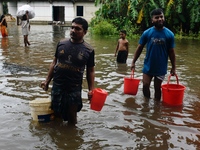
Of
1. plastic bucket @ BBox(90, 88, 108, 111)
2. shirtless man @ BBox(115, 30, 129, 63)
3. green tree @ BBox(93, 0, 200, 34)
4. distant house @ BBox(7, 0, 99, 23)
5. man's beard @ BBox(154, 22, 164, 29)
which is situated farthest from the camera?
distant house @ BBox(7, 0, 99, 23)

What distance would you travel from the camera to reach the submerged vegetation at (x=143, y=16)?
56.4ft

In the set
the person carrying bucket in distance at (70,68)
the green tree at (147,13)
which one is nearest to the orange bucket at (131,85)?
the person carrying bucket in distance at (70,68)

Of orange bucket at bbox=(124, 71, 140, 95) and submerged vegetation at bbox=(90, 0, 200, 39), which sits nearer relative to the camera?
orange bucket at bbox=(124, 71, 140, 95)

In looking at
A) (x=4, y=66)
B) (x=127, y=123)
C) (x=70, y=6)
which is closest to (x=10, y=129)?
(x=127, y=123)

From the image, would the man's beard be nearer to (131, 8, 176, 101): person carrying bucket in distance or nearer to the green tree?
(131, 8, 176, 101): person carrying bucket in distance

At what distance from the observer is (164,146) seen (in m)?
3.89

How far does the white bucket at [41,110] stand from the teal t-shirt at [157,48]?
205cm

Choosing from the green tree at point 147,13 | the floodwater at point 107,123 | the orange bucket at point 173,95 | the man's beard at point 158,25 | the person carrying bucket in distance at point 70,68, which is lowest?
the floodwater at point 107,123

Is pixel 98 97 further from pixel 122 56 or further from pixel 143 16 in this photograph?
pixel 143 16

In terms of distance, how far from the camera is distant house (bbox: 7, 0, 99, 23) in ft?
111

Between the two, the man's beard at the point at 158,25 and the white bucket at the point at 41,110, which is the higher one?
the man's beard at the point at 158,25

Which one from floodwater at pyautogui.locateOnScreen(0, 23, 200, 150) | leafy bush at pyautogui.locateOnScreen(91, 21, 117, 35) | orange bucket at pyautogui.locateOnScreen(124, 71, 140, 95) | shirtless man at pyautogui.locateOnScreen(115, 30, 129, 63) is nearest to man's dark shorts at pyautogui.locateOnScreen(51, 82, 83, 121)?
floodwater at pyautogui.locateOnScreen(0, 23, 200, 150)

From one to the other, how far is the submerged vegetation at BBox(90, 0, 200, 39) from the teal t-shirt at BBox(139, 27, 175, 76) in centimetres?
1232

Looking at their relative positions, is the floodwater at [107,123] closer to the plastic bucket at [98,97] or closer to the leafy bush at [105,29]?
the plastic bucket at [98,97]
